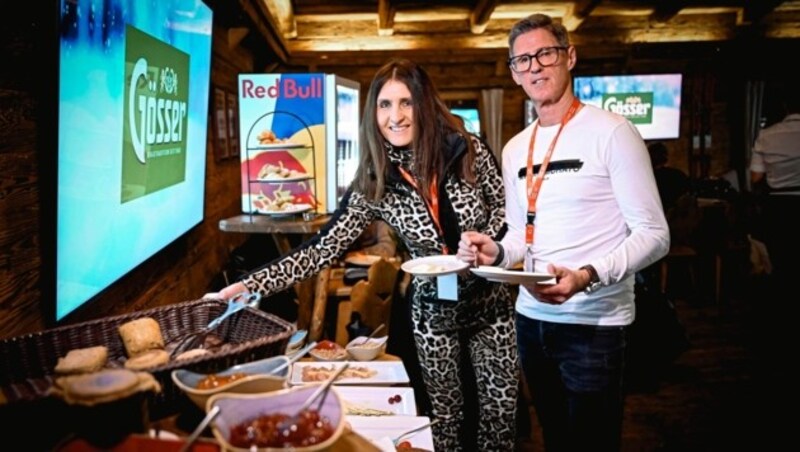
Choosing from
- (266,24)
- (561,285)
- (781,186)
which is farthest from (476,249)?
(781,186)

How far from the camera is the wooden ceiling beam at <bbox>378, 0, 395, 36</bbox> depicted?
7362 millimetres

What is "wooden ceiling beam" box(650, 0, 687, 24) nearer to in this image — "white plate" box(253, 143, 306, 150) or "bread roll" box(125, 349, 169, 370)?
"white plate" box(253, 143, 306, 150)

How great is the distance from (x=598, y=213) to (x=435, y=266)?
1.78 ft

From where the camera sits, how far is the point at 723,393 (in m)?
4.40

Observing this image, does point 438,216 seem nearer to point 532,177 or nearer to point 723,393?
point 532,177

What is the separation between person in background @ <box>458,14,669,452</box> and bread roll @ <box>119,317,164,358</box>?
3.72 ft

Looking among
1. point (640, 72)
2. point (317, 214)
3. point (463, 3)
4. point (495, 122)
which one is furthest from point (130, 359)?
point (640, 72)

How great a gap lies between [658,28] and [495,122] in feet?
8.29

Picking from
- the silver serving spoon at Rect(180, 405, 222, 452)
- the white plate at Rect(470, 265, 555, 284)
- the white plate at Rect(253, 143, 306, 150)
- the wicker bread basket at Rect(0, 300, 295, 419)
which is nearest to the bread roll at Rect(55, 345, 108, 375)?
the wicker bread basket at Rect(0, 300, 295, 419)

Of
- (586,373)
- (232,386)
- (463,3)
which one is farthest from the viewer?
(463,3)

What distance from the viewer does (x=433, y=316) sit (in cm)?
Result: 250

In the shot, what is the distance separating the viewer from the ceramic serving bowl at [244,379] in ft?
3.52

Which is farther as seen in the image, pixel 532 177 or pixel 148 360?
Answer: pixel 532 177

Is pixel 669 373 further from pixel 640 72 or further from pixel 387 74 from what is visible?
pixel 640 72
